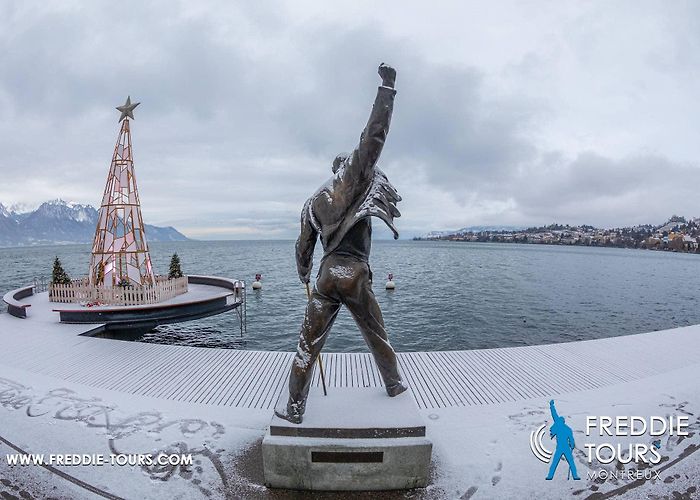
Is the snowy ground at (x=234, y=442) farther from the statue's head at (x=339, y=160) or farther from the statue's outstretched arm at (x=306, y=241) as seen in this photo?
the statue's head at (x=339, y=160)

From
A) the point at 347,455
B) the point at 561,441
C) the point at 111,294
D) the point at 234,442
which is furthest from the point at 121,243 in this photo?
the point at 561,441

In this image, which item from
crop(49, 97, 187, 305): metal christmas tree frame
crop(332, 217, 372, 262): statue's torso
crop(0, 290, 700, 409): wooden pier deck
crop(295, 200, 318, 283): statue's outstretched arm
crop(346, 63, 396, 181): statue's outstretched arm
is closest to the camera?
crop(346, 63, 396, 181): statue's outstretched arm

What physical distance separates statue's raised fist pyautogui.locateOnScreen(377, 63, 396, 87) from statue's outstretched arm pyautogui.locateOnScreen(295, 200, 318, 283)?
171 centimetres

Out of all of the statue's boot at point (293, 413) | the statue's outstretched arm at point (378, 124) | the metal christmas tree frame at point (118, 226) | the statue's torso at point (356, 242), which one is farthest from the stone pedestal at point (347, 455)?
the metal christmas tree frame at point (118, 226)

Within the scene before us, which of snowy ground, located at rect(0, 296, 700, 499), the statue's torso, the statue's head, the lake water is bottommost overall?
the lake water

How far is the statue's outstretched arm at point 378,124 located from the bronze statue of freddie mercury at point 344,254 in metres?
0.01

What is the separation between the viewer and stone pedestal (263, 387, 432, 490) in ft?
15.1

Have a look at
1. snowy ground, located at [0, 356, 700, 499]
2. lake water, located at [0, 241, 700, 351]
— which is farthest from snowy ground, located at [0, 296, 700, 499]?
lake water, located at [0, 241, 700, 351]

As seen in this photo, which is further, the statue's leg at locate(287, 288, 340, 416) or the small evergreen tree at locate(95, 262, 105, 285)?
the small evergreen tree at locate(95, 262, 105, 285)

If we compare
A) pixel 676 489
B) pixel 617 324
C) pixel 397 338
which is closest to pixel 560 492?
pixel 676 489

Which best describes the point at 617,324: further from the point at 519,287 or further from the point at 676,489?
A: the point at 676,489

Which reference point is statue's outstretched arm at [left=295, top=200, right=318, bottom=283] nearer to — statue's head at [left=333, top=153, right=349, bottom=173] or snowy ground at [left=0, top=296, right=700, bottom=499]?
statue's head at [left=333, top=153, right=349, bottom=173]

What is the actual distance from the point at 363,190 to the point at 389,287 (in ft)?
83.4

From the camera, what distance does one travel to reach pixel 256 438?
5.77 meters
